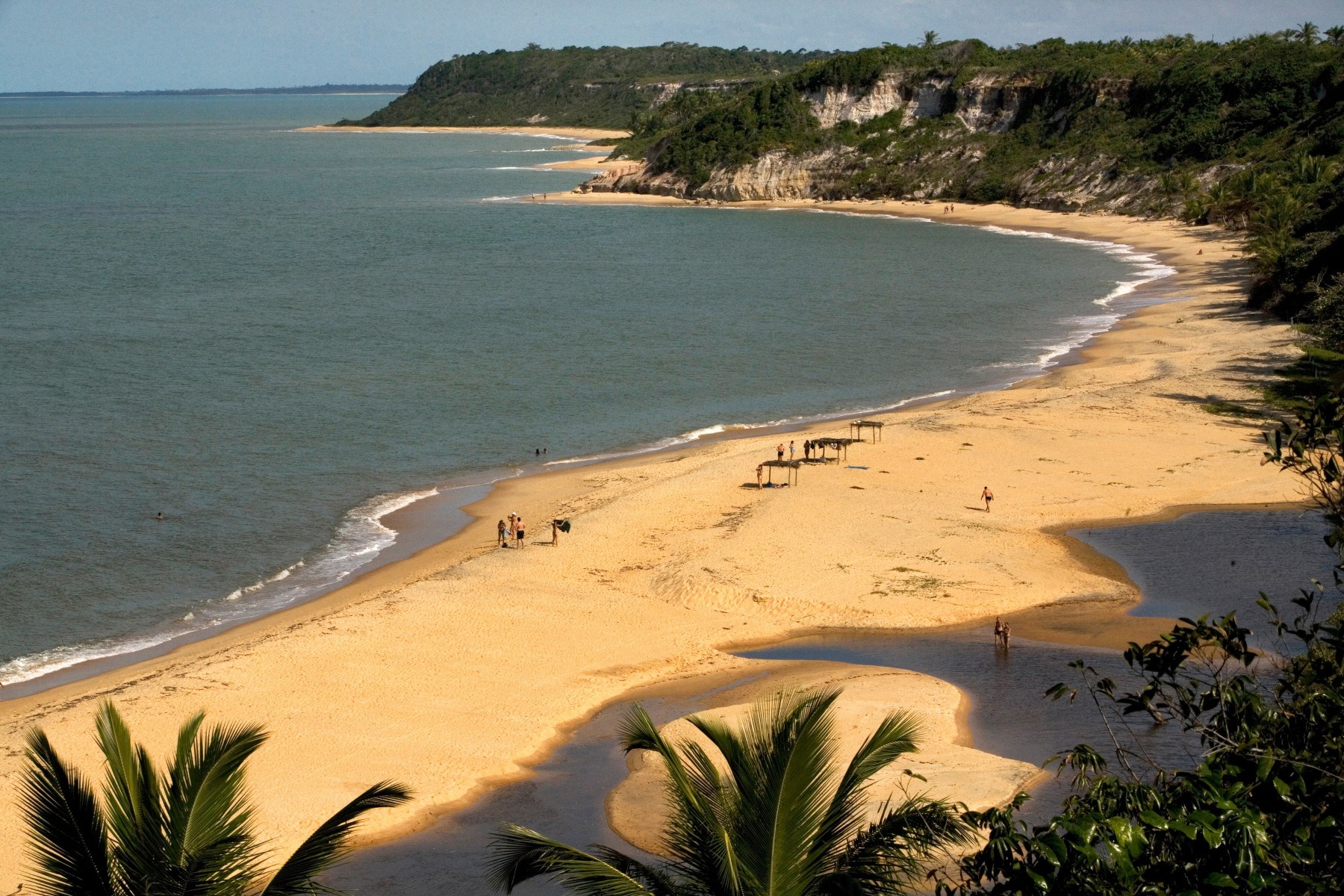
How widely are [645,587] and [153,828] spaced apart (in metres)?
19.4

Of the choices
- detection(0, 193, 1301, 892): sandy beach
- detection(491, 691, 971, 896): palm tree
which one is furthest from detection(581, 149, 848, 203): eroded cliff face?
detection(491, 691, 971, 896): palm tree

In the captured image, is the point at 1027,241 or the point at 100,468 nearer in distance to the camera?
the point at 100,468

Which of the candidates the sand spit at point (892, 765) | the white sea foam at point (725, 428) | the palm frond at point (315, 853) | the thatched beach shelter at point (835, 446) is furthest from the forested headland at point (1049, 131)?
the palm frond at point (315, 853)

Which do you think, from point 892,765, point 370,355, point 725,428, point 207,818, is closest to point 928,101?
point 370,355

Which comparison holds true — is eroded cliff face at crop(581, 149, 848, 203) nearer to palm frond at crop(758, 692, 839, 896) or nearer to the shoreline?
the shoreline

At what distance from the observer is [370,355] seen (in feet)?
184

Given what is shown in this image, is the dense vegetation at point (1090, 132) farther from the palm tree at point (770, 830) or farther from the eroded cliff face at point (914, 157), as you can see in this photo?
the palm tree at point (770, 830)

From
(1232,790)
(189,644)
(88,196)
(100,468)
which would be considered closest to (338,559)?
(189,644)

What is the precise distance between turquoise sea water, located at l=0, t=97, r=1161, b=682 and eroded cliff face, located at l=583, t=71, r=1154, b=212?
12.1m

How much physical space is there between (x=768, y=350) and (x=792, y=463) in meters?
22.7

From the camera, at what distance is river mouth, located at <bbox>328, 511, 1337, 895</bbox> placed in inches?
737

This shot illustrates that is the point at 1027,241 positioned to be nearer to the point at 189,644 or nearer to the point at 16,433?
the point at 16,433

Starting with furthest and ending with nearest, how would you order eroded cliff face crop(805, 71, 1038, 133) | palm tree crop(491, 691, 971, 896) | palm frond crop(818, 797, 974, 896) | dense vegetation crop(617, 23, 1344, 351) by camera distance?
1. eroded cliff face crop(805, 71, 1038, 133)
2. dense vegetation crop(617, 23, 1344, 351)
3. palm frond crop(818, 797, 974, 896)
4. palm tree crop(491, 691, 971, 896)

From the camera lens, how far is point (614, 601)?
92.9 feet
